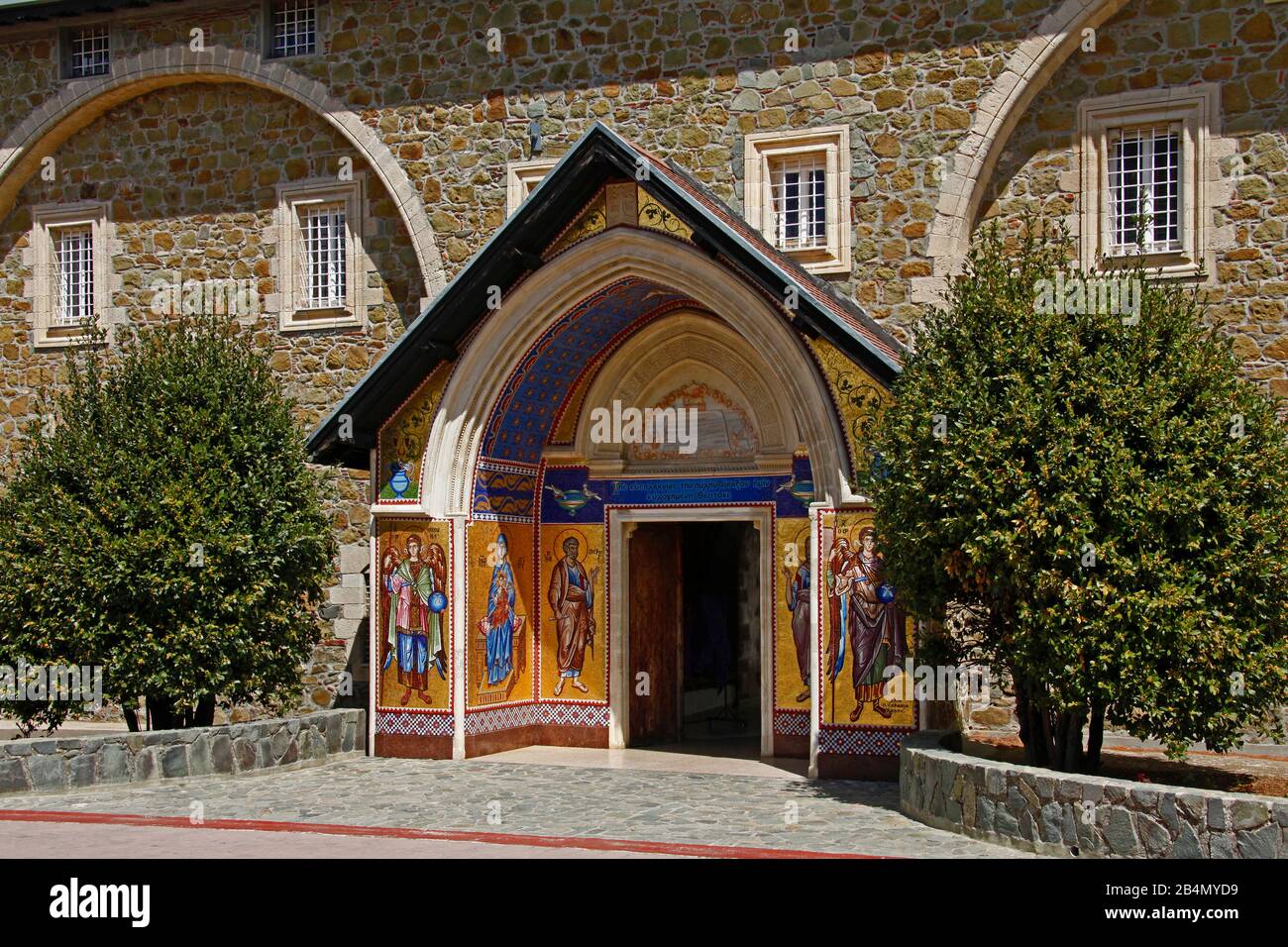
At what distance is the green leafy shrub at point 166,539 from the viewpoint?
602 inches

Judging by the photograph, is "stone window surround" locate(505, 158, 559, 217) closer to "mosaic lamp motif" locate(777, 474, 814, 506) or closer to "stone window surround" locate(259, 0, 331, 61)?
"stone window surround" locate(259, 0, 331, 61)

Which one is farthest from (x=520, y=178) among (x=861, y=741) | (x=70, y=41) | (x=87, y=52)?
(x=861, y=741)

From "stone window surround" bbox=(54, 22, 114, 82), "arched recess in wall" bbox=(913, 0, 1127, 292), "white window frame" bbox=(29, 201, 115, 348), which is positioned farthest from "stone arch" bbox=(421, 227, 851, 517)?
"stone window surround" bbox=(54, 22, 114, 82)

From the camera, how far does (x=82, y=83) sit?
2197 centimetres

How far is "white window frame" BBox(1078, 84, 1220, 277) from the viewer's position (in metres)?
16.5

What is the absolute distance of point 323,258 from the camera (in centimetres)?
2116

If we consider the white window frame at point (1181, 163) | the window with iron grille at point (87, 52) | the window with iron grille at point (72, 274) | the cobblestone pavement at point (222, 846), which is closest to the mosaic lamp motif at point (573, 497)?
the white window frame at point (1181, 163)

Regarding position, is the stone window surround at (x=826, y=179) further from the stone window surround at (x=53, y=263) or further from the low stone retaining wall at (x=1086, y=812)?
the stone window surround at (x=53, y=263)

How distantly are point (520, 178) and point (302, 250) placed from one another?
3.54 m

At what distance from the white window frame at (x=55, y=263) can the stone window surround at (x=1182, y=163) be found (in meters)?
13.6

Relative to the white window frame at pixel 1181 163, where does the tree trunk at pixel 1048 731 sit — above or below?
below

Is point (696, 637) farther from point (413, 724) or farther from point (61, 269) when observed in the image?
point (61, 269)

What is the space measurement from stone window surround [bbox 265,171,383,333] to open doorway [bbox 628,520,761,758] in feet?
17.6

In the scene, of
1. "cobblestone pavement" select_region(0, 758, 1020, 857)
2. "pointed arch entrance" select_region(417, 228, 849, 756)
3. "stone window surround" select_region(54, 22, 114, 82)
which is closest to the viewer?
"cobblestone pavement" select_region(0, 758, 1020, 857)
